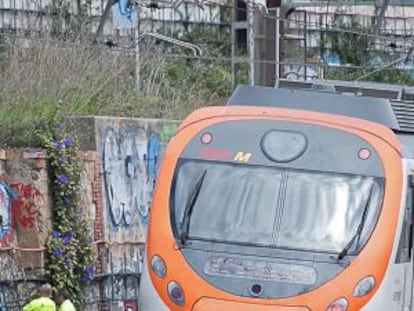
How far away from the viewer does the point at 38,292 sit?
2069 cm

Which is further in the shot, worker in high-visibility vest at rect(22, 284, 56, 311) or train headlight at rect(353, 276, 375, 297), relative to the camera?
worker in high-visibility vest at rect(22, 284, 56, 311)

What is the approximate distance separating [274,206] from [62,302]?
555cm

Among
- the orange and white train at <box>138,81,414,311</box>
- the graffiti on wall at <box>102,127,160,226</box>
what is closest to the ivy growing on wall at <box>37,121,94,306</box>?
the graffiti on wall at <box>102,127,160,226</box>

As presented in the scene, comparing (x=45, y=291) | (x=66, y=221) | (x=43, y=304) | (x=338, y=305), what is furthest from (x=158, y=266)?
(x=66, y=221)

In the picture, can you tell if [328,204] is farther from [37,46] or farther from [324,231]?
[37,46]

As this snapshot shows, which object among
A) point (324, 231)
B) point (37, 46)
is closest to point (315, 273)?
point (324, 231)

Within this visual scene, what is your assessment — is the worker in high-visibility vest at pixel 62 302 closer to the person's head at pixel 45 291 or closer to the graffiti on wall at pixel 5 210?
the person's head at pixel 45 291

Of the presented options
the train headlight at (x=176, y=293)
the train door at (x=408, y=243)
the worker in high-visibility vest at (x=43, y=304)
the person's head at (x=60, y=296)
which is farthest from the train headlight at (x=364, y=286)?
the person's head at (x=60, y=296)

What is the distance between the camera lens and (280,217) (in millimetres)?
15461

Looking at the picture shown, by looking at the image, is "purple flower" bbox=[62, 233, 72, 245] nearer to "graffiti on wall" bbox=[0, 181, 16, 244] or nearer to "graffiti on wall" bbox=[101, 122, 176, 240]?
"graffiti on wall" bbox=[0, 181, 16, 244]

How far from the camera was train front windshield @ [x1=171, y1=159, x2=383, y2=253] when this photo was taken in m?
15.4

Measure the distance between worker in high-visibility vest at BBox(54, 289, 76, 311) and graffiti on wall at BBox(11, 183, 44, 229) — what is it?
1174mm

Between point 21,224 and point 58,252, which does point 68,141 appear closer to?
point 21,224

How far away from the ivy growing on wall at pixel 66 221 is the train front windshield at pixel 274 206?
22.4 feet
